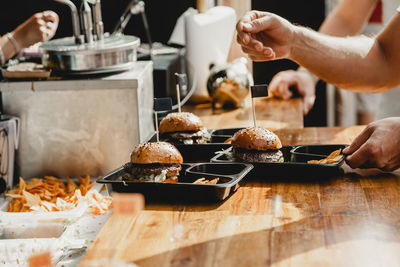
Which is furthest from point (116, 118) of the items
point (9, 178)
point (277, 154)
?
point (277, 154)

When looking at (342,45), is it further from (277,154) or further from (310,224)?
(310,224)

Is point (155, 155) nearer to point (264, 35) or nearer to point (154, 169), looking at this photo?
point (154, 169)

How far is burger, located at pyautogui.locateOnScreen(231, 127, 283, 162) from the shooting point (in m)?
1.70

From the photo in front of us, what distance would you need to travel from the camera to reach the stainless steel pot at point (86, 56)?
2088mm

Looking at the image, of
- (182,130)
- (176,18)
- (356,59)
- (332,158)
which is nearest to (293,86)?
(356,59)

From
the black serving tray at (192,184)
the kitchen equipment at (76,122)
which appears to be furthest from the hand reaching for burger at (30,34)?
the black serving tray at (192,184)

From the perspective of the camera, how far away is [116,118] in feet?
6.90

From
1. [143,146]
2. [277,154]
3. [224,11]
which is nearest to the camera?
[143,146]

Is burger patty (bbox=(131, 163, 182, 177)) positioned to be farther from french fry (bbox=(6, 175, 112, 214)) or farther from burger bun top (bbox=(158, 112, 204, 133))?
burger bun top (bbox=(158, 112, 204, 133))

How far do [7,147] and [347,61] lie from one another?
4.61 feet

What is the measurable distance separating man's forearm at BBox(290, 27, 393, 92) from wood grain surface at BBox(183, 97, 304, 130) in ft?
1.07

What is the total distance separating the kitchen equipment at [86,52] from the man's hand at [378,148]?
96 centimetres

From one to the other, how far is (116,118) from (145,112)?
0.17m

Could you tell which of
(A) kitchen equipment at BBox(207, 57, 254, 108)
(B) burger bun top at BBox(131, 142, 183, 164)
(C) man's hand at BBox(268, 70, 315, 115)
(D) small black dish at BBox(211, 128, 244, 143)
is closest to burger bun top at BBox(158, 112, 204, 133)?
(D) small black dish at BBox(211, 128, 244, 143)
